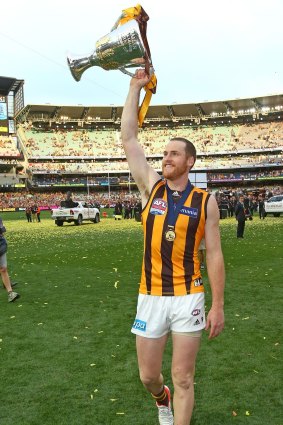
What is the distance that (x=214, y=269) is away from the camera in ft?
10.5

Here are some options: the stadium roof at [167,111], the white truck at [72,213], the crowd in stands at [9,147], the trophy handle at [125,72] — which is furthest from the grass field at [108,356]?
the stadium roof at [167,111]

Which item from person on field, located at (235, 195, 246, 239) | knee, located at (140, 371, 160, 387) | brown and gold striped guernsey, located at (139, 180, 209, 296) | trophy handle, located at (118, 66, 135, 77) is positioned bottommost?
person on field, located at (235, 195, 246, 239)

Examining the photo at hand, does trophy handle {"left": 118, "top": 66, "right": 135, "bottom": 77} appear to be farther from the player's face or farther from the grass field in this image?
the grass field

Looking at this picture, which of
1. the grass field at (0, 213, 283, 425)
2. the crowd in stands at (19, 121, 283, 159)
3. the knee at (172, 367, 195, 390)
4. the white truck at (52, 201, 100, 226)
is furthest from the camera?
the crowd in stands at (19, 121, 283, 159)

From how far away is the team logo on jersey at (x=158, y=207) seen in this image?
3178 millimetres

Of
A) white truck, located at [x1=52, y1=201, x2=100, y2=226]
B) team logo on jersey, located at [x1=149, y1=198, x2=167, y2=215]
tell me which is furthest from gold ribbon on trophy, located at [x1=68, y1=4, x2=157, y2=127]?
→ white truck, located at [x1=52, y1=201, x2=100, y2=226]

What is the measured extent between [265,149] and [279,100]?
10.5 metres

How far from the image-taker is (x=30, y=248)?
17.0 metres

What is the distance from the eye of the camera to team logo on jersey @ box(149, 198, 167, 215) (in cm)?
318

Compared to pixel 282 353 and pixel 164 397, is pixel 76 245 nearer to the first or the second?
pixel 282 353

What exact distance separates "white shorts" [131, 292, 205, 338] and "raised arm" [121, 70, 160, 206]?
75cm

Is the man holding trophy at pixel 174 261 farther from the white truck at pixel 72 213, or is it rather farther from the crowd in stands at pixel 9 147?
the crowd in stands at pixel 9 147

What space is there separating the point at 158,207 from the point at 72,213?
27.4 meters

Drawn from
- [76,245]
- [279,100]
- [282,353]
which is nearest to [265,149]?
Result: [279,100]
